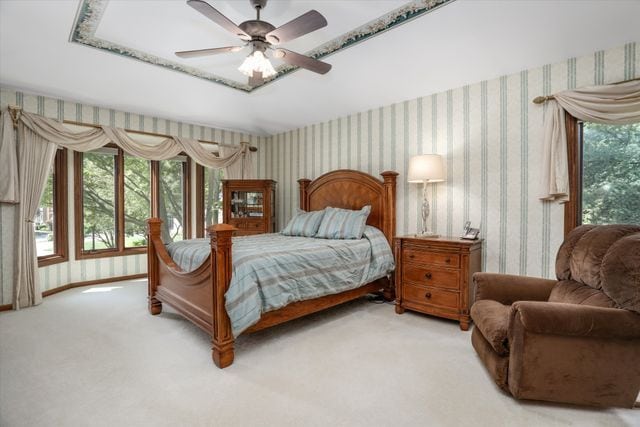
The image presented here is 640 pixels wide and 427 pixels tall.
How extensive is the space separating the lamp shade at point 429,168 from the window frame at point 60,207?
451cm

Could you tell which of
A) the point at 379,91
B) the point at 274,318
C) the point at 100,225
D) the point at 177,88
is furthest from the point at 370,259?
the point at 100,225

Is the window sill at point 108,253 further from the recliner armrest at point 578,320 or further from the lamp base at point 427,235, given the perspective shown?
the recliner armrest at point 578,320

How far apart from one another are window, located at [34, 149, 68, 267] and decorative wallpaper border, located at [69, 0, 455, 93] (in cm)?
193

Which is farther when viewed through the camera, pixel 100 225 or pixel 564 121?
pixel 100 225

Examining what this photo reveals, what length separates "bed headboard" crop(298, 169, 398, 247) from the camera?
13.1ft

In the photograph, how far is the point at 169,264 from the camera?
3094 millimetres

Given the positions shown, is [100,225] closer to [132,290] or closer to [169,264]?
[132,290]

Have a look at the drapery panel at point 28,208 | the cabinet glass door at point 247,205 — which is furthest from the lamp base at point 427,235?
the drapery panel at point 28,208

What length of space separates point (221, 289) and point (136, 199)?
3.42 meters

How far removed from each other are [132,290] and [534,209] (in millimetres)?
4846

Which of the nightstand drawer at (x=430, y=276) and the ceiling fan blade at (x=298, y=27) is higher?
the ceiling fan blade at (x=298, y=27)

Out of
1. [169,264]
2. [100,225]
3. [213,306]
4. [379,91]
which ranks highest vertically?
[379,91]

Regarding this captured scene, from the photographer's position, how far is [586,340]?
1729 mm

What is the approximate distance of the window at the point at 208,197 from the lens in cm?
539
